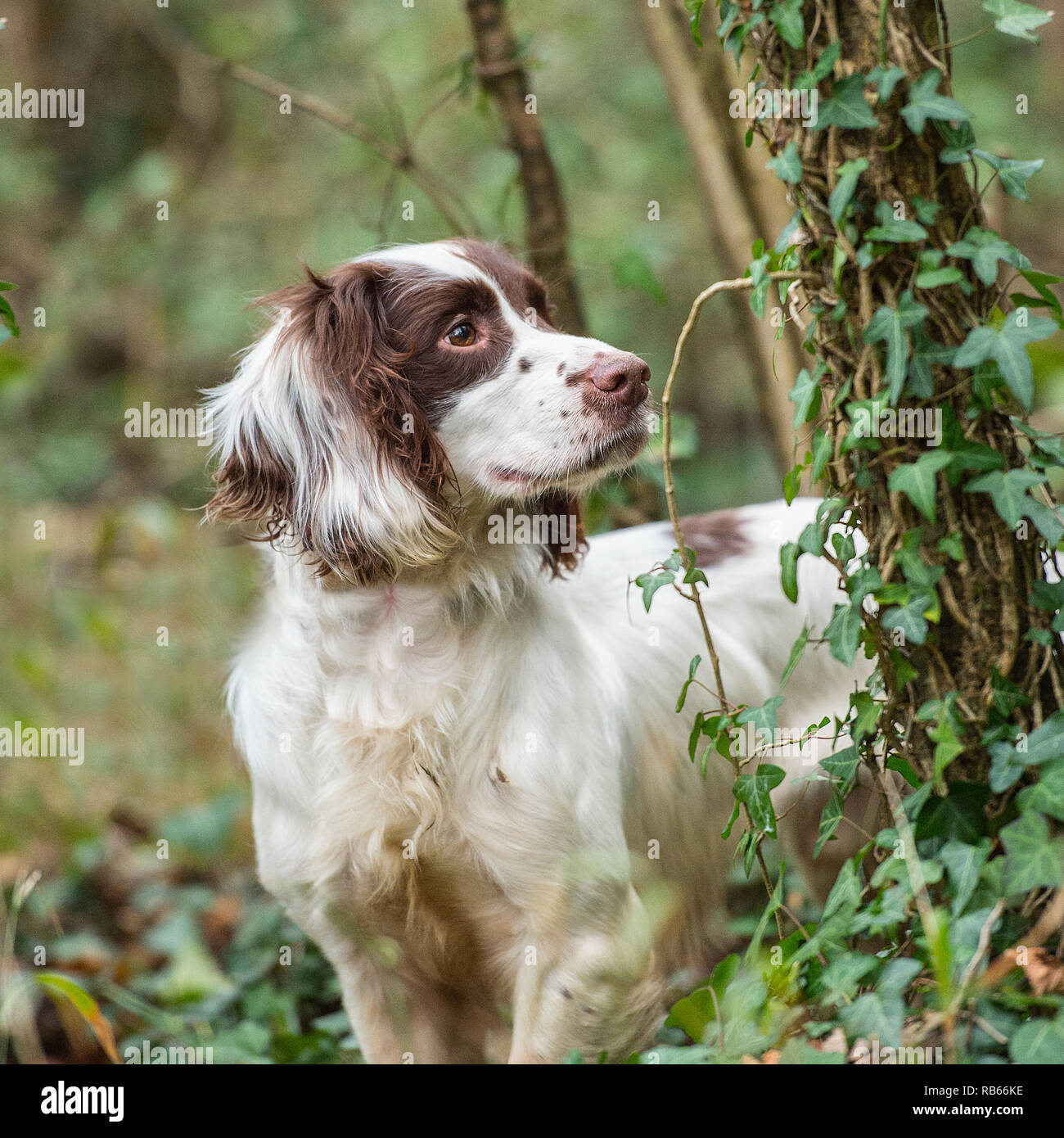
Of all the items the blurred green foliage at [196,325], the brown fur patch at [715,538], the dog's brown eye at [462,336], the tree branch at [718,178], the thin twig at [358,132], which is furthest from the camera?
the tree branch at [718,178]

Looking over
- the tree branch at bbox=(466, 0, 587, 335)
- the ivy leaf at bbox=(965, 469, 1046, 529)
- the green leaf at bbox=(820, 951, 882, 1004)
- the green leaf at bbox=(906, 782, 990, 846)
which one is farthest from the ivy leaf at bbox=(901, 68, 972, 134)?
the tree branch at bbox=(466, 0, 587, 335)

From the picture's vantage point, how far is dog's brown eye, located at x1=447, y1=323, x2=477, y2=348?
2.80 m

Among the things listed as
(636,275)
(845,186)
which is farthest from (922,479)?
(636,275)

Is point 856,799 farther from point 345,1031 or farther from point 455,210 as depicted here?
point 455,210

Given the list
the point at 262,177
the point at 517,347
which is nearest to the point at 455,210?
the point at 262,177

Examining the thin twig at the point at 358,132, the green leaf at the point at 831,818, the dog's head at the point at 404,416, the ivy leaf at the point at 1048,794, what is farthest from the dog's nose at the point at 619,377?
the thin twig at the point at 358,132

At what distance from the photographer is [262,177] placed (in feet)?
28.3

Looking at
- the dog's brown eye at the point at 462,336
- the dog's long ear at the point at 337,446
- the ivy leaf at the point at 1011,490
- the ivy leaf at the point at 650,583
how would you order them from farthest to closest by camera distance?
the dog's brown eye at the point at 462,336 → the dog's long ear at the point at 337,446 → the ivy leaf at the point at 650,583 → the ivy leaf at the point at 1011,490

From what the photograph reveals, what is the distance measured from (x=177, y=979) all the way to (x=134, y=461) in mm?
5407

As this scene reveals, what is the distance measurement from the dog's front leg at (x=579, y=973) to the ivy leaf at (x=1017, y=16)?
1.80 m

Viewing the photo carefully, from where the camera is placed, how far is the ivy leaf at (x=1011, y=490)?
202 centimetres

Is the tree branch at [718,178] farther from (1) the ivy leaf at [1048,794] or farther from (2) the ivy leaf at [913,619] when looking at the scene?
(1) the ivy leaf at [1048,794]

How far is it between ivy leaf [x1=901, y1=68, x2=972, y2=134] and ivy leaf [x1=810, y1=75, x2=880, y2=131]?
55 millimetres

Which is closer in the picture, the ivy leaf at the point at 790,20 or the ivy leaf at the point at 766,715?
the ivy leaf at the point at 790,20
